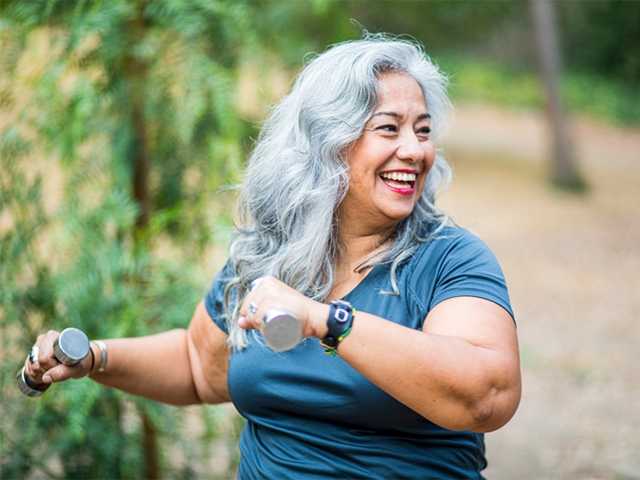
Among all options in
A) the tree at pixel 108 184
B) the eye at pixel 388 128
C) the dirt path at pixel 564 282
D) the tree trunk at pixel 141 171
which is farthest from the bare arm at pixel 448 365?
the dirt path at pixel 564 282

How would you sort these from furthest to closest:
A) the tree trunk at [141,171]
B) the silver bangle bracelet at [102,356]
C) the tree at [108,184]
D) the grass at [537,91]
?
the grass at [537,91] → the tree trunk at [141,171] → the tree at [108,184] → the silver bangle bracelet at [102,356]

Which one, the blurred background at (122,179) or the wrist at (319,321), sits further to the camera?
the blurred background at (122,179)

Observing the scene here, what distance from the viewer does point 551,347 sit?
767 cm

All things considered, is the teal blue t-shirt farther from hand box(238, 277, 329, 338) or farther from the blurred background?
the blurred background

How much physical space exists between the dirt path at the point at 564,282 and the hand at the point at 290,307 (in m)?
3.46

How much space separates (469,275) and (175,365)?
95cm

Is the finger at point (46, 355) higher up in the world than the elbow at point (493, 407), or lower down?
lower down

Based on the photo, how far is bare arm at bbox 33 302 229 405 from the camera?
2.31 metres

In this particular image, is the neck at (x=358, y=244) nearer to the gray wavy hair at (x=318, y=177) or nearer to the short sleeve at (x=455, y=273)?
the gray wavy hair at (x=318, y=177)

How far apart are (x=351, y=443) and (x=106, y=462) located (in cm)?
171

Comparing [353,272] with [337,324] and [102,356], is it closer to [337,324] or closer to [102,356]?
[337,324]

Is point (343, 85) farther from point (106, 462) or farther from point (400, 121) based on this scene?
point (106, 462)

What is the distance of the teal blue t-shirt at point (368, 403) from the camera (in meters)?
1.93

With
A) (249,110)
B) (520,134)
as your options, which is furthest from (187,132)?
(520,134)
